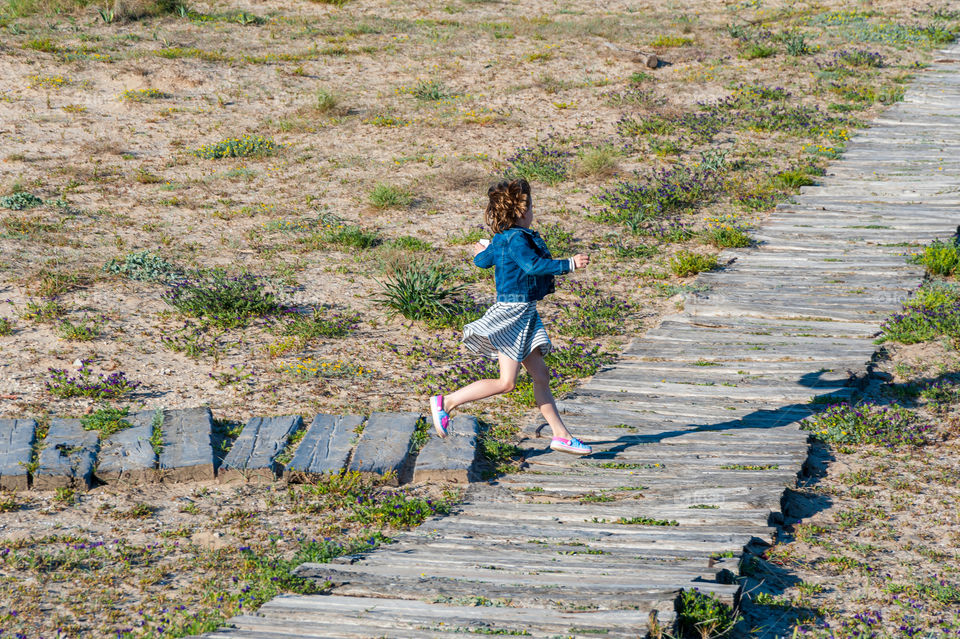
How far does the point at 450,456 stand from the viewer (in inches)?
235

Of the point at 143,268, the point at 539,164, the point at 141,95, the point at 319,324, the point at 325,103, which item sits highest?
the point at 141,95

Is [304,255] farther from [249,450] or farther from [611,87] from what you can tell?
[611,87]

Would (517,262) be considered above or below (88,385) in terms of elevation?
above

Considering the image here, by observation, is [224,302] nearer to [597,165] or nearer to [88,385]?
[88,385]

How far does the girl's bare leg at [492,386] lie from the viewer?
5922 mm

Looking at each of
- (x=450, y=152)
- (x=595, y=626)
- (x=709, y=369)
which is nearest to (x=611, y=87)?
(x=450, y=152)

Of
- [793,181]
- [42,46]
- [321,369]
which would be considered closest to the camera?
[321,369]

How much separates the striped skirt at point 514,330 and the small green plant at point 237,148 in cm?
841

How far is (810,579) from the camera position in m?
4.73

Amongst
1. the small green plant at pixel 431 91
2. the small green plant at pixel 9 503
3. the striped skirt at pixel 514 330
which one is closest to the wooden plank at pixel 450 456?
the striped skirt at pixel 514 330

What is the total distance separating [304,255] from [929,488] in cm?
684

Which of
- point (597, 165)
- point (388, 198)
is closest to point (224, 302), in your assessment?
point (388, 198)

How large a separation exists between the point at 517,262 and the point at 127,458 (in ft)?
9.55

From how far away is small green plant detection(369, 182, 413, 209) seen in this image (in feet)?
37.4
